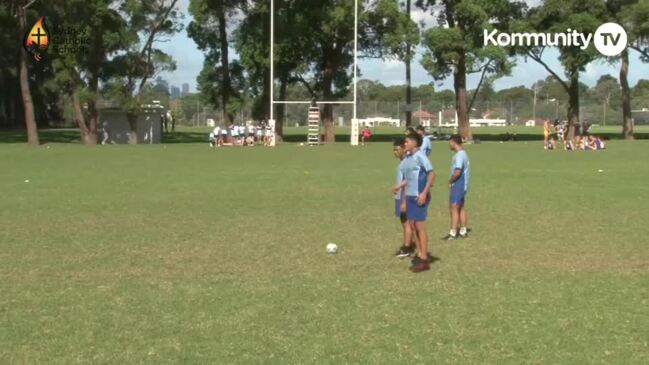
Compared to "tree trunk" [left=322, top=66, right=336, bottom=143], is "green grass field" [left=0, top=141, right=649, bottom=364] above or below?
below

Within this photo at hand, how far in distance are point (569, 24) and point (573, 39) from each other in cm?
113

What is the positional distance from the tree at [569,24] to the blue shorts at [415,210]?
48179 mm

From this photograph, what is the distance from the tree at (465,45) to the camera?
5694cm

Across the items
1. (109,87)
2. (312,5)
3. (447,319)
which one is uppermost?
(312,5)

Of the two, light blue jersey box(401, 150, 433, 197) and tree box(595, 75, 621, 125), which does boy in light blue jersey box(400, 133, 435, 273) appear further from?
tree box(595, 75, 621, 125)

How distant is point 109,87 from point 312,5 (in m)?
15.4

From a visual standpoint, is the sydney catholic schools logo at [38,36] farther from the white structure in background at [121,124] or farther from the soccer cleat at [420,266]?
the soccer cleat at [420,266]

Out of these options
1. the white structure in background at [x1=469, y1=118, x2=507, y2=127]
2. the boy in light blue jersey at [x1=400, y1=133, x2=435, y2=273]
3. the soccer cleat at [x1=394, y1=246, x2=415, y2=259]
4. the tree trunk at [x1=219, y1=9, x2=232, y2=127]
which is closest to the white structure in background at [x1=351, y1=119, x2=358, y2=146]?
the tree trunk at [x1=219, y1=9, x2=232, y2=127]

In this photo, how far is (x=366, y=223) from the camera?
13.4 meters

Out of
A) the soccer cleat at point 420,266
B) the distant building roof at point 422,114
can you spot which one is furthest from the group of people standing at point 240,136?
the soccer cleat at point 420,266

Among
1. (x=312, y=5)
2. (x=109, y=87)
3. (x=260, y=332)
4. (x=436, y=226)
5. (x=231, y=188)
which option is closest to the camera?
(x=260, y=332)

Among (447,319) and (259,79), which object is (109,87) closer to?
(259,79)

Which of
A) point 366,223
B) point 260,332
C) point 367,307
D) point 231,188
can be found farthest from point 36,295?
point 231,188

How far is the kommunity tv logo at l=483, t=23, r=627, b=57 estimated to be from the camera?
56.5m
